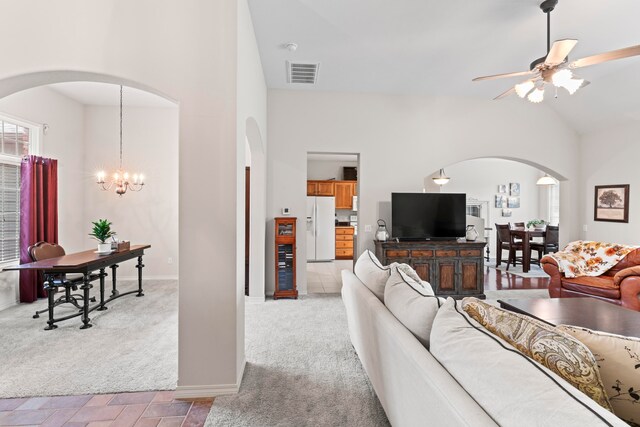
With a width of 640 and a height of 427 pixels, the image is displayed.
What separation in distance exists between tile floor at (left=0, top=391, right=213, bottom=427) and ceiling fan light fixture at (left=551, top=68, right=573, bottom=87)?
4.04 m

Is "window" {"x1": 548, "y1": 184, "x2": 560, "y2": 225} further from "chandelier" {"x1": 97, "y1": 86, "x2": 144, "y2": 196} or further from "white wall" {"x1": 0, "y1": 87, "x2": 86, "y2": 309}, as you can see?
"white wall" {"x1": 0, "y1": 87, "x2": 86, "y2": 309}

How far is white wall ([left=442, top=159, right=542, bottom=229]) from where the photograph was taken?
357 inches

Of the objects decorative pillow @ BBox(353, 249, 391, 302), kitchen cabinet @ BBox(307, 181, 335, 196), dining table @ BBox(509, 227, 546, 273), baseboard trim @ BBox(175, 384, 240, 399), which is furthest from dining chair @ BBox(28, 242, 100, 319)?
dining table @ BBox(509, 227, 546, 273)

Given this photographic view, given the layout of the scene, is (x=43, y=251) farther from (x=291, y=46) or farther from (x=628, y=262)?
(x=628, y=262)

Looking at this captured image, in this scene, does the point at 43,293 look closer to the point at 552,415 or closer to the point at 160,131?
the point at 160,131

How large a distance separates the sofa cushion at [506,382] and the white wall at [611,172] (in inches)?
219

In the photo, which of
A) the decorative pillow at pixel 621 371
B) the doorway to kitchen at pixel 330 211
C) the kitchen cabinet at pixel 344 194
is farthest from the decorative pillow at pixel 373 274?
the kitchen cabinet at pixel 344 194

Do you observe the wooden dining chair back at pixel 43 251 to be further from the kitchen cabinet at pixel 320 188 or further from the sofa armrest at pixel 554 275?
the sofa armrest at pixel 554 275

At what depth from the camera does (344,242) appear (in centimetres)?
895

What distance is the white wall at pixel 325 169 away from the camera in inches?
362

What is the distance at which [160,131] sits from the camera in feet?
19.2

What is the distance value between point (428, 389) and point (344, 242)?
7752 mm

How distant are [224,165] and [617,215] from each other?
6.18 meters

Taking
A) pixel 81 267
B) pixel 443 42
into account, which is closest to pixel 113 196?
pixel 81 267
